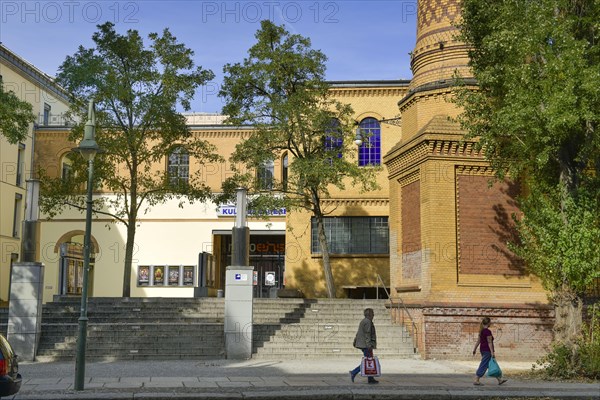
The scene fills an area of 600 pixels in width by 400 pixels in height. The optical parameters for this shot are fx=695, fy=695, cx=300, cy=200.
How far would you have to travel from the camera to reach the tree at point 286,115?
26234 mm

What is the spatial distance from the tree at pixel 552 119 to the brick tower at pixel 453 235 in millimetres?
2717

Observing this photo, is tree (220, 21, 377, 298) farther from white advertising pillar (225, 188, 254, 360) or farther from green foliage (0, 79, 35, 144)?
green foliage (0, 79, 35, 144)

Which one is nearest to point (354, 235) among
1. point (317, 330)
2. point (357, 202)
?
point (357, 202)

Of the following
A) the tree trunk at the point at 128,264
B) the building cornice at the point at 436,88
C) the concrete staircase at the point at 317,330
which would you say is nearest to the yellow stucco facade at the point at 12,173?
the tree trunk at the point at 128,264

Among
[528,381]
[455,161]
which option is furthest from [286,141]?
[528,381]

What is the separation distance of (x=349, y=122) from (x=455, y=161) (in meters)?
8.22

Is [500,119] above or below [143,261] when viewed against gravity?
above

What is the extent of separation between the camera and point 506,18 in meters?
16.2

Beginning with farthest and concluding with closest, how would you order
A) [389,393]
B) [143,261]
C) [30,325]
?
[143,261]
[30,325]
[389,393]

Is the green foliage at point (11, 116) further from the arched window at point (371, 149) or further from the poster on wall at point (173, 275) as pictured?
the poster on wall at point (173, 275)

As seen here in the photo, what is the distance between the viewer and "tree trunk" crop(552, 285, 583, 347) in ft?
52.0

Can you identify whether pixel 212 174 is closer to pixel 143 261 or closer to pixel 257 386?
pixel 143 261

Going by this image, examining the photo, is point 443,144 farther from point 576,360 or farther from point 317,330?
point 576,360

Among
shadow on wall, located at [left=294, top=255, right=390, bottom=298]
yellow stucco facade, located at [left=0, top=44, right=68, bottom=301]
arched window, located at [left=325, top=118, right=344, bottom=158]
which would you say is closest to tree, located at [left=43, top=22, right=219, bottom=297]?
arched window, located at [left=325, top=118, right=344, bottom=158]
